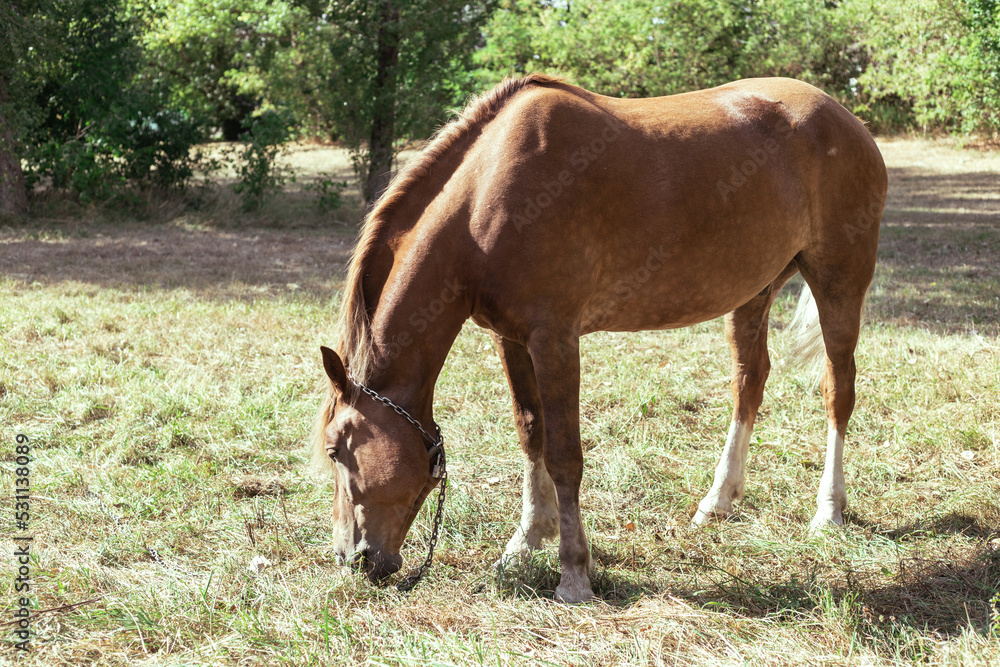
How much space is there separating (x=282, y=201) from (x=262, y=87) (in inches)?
282

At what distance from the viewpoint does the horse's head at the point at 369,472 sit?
2.59 m

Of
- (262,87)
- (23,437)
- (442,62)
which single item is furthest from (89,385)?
(262,87)

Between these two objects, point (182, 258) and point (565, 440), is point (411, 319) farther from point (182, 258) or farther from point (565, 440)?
point (182, 258)

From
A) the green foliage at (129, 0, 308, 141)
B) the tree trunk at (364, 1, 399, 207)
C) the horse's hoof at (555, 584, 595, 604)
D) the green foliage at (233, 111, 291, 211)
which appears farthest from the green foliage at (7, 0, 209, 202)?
the horse's hoof at (555, 584, 595, 604)

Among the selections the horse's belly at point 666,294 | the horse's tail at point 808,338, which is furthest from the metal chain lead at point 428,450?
the horse's tail at point 808,338

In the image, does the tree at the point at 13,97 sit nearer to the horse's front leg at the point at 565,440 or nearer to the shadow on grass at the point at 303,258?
the shadow on grass at the point at 303,258

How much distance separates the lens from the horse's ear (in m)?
2.52

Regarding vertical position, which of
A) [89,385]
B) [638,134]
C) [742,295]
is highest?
[638,134]

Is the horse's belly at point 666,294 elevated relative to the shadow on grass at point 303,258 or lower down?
elevated

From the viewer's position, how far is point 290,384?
16.2ft

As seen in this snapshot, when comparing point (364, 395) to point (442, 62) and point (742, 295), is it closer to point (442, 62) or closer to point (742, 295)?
point (742, 295)

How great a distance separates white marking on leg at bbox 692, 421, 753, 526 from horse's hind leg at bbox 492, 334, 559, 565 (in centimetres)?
77

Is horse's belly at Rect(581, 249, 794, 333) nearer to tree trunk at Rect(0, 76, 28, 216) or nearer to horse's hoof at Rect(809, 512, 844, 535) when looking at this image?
horse's hoof at Rect(809, 512, 844, 535)

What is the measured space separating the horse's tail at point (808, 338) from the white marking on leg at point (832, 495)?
681 millimetres
